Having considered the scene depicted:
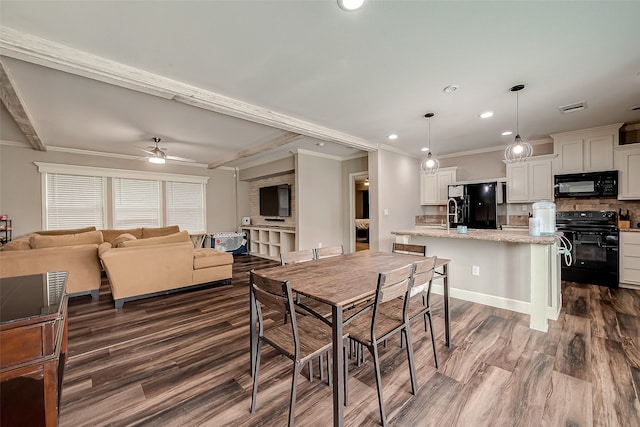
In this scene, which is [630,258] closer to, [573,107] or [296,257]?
[573,107]

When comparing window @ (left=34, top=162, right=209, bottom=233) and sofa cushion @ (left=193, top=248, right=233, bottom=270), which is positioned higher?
window @ (left=34, top=162, right=209, bottom=233)

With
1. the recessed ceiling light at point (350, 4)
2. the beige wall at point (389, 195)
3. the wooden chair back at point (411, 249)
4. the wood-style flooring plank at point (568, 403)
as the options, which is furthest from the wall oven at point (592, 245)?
the recessed ceiling light at point (350, 4)

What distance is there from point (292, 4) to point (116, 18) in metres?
1.20

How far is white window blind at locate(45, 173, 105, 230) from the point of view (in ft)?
17.7

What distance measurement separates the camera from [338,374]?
138cm

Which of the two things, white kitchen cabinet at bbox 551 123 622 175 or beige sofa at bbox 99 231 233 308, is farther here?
white kitchen cabinet at bbox 551 123 622 175

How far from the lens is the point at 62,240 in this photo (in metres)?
3.75

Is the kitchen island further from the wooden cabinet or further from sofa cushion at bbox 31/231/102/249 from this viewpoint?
sofa cushion at bbox 31/231/102/249

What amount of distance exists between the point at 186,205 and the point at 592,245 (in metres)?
8.46

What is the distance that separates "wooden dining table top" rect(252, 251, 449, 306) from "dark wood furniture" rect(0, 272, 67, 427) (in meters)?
1.12

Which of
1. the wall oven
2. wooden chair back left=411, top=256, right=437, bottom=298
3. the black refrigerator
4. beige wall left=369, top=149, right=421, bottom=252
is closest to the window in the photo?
beige wall left=369, top=149, right=421, bottom=252

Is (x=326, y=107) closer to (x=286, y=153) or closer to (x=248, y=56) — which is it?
(x=248, y=56)

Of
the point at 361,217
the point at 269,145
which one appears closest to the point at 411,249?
the point at 269,145

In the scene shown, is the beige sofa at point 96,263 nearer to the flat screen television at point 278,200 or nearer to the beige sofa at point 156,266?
the beige sofa at point 156,266
